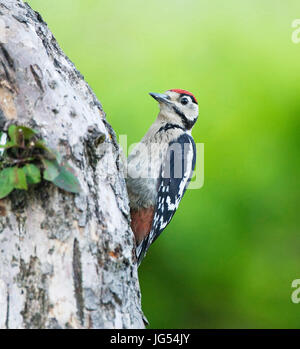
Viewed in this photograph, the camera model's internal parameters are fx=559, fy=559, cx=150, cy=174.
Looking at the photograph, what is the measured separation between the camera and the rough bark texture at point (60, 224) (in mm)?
2127

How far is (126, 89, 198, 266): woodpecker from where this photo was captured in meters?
3.52

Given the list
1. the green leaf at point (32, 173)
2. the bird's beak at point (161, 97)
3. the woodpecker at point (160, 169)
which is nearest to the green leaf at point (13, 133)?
the green leaf at point (32, 173)

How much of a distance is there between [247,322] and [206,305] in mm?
296

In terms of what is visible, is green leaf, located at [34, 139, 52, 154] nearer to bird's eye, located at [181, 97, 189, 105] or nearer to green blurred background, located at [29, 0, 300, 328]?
green blurred background, located at [29, 0, 300, 328]

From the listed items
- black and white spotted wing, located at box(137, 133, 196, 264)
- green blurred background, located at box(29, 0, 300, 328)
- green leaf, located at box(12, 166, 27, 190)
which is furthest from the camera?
green blurred background, located at box(29, 0, 300, 328)

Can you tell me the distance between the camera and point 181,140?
3.76 meters

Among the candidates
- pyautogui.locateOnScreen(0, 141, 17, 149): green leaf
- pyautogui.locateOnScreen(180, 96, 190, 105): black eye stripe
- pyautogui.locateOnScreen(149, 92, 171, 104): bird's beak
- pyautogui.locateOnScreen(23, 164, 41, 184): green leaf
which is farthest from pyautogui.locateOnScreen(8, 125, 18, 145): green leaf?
pyautogui.locateOnScreen(180, 96, 190, 105): black eye stripe

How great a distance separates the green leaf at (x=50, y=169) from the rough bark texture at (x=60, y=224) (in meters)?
0.10

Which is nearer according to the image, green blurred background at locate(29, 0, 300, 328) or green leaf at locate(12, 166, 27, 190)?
green leaf at locate(12, 166, 27, 190)

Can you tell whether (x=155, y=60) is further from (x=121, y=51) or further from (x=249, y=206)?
(x=249, y=206)

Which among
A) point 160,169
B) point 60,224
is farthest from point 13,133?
point 160,169

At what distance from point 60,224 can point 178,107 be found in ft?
6.09

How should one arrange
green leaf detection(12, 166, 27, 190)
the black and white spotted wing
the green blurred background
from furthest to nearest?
1. the green blurred background
2. the black and white spotted wing
3. green leaf detection(12, 166, 27, 190)
